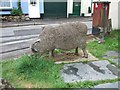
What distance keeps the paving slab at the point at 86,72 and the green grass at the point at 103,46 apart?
101 centimetres

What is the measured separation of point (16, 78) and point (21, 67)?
0.38 metres

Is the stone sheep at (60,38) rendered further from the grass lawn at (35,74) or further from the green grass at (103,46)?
the green grass at (103,46)

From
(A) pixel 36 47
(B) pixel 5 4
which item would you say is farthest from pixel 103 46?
(B) pixel 5 4

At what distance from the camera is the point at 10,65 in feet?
20.9

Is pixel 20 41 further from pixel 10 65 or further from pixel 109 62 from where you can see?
pixel 109 62

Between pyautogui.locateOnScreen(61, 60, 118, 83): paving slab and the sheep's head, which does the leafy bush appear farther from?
pyautogui.locateOnScreen(61, 60, 118, 83): paving slab

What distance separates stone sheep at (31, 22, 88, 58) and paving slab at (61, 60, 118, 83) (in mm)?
679

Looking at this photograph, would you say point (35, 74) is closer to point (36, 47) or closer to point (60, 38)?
point (36, 47)

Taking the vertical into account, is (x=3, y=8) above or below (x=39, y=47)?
above

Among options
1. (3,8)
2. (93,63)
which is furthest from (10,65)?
(3,8)

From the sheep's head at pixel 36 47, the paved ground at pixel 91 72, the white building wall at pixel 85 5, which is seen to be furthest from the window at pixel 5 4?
the paved ground at pixel 91 72

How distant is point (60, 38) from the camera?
657cm

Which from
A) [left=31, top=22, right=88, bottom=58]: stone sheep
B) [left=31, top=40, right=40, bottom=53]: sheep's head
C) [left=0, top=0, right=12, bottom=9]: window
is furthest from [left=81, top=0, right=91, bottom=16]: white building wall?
[left=31, top=40, right=40, bottom=53]: sheep's head

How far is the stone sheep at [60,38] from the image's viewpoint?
6.43 m
